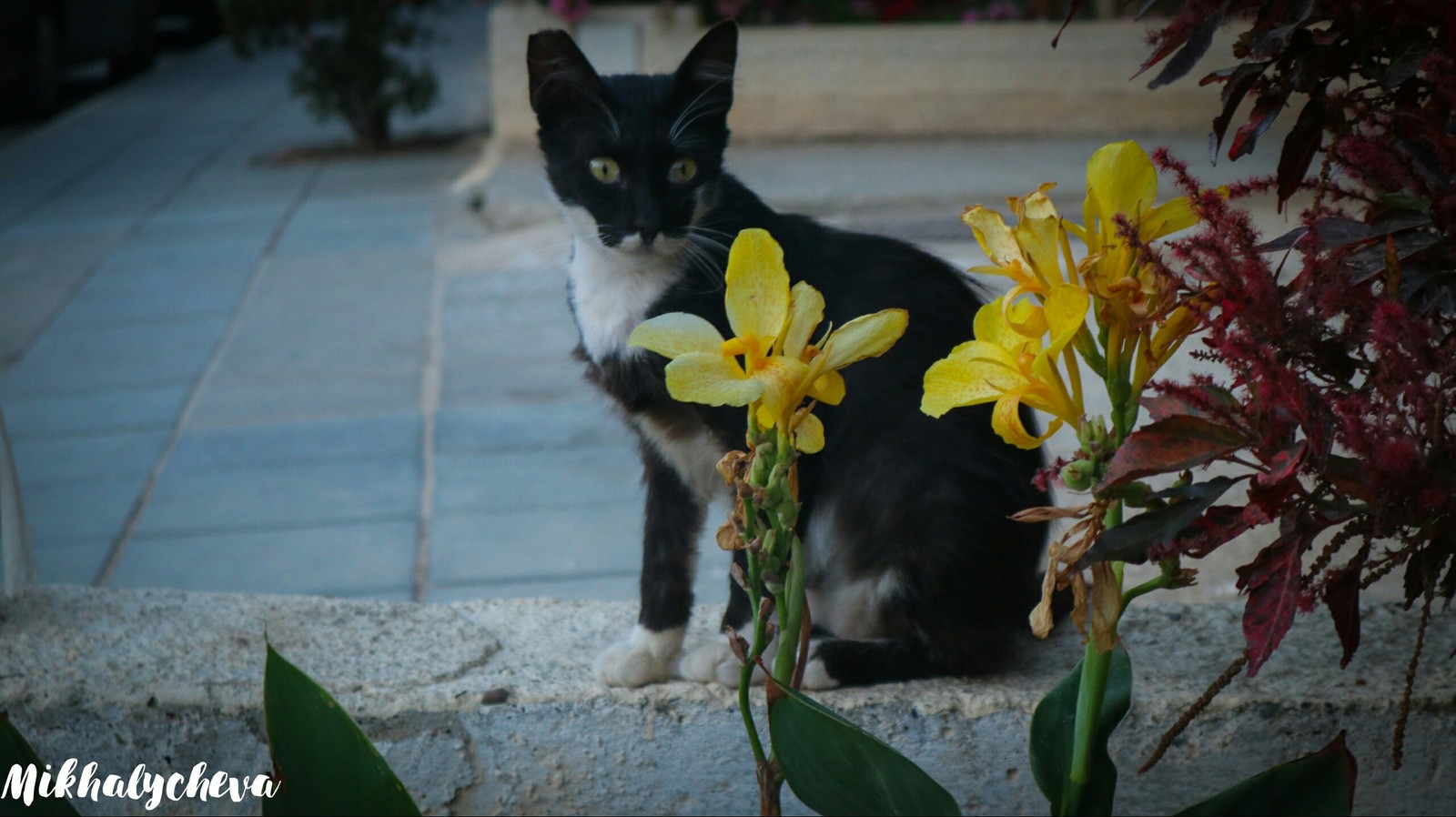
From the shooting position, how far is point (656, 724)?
1.65 m

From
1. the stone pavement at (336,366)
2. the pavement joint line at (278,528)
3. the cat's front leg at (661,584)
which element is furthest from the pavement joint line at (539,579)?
the cat's front leg at (661,584)

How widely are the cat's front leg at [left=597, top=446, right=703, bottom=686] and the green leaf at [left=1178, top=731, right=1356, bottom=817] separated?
2.56ft

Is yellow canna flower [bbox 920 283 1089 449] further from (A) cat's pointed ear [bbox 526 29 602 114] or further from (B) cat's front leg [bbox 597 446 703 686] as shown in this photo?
(A) cat's pointed ear [bbox 526 29 602 114]

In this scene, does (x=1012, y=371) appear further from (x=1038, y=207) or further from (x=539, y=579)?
(x=539, y=579)

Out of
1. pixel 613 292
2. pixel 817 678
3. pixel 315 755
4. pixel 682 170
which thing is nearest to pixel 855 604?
pixel 817 678

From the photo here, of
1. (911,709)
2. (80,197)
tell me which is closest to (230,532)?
(911,709)

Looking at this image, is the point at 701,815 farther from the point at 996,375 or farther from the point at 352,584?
the point at 352,584

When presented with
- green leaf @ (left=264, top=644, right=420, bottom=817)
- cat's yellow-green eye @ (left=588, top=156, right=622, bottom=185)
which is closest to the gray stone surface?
cat's yellow-green eye @ (left=588, top=156, right=622, bottom=185)

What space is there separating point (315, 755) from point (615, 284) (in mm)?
934

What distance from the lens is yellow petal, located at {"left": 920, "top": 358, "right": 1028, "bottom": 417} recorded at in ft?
3.49

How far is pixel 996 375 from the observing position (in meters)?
1.06

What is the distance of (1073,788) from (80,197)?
313 inches

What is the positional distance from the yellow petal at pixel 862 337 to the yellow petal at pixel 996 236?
0.35ft

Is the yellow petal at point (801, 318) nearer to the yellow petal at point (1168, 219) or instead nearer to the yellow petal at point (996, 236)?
the yellow petal at point (996, 236)
